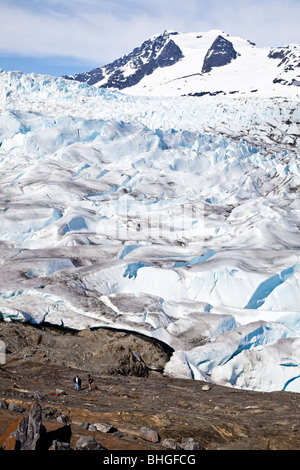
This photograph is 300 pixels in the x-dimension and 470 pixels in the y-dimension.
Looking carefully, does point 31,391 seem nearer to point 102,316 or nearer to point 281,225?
point 102,316

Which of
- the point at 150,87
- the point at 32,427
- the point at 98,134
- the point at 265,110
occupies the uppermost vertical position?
the point at 150,87

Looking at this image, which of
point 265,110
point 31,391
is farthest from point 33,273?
point 265,110

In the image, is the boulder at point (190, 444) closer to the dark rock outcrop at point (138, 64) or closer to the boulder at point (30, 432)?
the boulder at point (30, 432)

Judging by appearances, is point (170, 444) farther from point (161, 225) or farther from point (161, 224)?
point (161, 224)

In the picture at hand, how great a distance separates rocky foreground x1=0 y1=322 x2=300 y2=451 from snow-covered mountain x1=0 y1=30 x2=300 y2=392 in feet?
2.72

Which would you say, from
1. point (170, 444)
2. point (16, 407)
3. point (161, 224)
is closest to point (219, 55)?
point (161, 224)

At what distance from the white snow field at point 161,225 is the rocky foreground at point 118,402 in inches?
34.6

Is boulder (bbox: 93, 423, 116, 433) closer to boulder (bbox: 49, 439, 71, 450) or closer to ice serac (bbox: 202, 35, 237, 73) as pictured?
boulder (bbox: 49, 439, 71, 450)

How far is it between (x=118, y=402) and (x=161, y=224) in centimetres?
1479

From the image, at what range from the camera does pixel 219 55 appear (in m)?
92.8

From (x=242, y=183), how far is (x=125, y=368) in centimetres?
1956

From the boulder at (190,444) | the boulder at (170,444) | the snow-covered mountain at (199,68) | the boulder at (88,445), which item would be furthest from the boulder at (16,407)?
the snow-covered mountain at (199,68)

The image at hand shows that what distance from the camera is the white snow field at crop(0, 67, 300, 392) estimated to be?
11.6 meters

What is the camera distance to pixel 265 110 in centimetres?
4147
